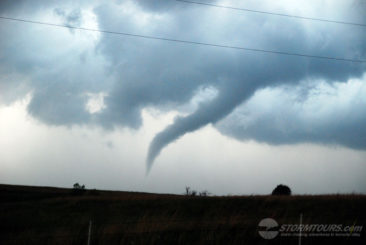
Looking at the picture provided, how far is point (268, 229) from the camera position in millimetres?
20016

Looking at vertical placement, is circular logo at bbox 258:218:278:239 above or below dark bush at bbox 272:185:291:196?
below

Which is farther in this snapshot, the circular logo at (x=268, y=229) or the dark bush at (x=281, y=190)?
the dark bush at (x=281, y=190)

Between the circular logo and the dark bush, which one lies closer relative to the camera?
the circular logo

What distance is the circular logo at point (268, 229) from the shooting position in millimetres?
19544

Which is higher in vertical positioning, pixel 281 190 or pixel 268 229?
pixel 281 190

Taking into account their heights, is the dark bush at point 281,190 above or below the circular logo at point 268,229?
above

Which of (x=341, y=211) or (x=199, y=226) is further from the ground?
(x=341, y=211)

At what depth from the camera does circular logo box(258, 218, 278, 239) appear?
19544mm

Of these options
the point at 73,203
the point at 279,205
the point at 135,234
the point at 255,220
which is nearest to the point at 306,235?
the point at 255,220

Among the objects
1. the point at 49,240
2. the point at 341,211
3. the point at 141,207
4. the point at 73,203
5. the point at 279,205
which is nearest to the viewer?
the point at 49,240

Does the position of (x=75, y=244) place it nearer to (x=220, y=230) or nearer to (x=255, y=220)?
(x=220, y=230)

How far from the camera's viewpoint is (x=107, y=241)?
61.1 feet

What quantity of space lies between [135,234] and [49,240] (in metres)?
4.43

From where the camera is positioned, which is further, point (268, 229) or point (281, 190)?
point (281, 190)
